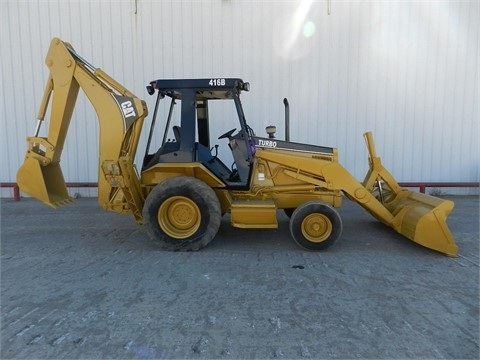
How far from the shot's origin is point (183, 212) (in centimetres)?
452

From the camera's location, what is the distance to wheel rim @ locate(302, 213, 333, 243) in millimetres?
4452

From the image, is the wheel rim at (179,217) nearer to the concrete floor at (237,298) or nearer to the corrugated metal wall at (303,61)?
the concrete floor at (237,298)

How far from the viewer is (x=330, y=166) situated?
4684 millimetres

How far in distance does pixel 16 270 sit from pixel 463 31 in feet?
32.7

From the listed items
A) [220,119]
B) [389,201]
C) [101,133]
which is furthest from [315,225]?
[220,119]

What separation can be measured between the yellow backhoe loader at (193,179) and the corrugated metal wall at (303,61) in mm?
3351

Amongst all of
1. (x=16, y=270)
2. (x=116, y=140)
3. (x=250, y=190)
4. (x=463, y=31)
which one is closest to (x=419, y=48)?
(x=463, y=31)

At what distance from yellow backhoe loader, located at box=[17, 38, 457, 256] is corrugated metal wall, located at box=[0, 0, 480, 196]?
3351 millimetres

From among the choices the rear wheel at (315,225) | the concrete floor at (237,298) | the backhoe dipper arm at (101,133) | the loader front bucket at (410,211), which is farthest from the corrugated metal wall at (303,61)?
the rear wheel at (315,225)

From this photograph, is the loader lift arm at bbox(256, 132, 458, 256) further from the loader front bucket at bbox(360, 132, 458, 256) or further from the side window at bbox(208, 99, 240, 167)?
the side window at bbox(208, 99, 240, 167)

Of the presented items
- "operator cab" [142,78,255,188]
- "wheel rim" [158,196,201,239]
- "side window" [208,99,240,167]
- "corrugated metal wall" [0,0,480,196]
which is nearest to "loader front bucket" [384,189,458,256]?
"operator cab" [142,78,255,188]

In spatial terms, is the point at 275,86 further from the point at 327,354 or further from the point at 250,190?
the point at 327,354

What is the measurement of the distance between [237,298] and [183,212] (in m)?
1.68

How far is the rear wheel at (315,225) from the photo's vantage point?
441cm
